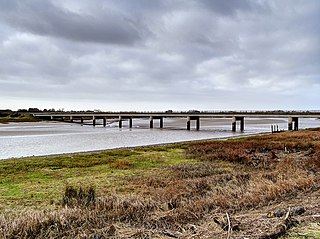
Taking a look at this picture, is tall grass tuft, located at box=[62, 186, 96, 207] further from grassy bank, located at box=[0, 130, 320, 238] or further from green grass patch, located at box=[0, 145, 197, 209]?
green grass patch, located at box=[0, 145, 197, 209]

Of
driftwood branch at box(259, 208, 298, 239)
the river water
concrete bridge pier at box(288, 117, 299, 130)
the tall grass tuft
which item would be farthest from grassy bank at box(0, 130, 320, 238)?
concrete bridge pier at box(288, 117, 299, 130)

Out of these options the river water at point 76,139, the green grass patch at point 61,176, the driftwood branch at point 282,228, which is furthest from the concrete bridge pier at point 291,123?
the driftwood branch at point 282,228

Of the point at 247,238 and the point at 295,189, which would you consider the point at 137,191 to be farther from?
the point at 247,238

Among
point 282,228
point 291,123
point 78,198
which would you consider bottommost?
point 78,198

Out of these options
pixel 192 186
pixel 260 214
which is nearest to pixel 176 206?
pixel 260 214

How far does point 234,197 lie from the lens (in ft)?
32.5

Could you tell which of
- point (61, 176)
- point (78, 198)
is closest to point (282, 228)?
point (78, 198)

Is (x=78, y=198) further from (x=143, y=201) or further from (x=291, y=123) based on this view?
(x=291, y=123)

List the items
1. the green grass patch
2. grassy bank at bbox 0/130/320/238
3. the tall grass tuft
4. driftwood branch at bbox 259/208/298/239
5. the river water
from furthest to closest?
the river water → the green grass patch → the tall grass tuft → grassy bank at bbox 0/130/320/238 → driftwood branch at bbox 259/208/298/239

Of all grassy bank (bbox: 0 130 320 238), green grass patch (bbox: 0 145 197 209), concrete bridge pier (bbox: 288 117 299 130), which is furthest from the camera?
concrete bridge pier (bbox: 288 117 299 130)

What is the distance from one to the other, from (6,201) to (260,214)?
861 centimetres

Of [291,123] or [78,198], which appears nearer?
[78,198]

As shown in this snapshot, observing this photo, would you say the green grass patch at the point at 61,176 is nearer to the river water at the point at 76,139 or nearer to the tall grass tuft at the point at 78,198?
the tall grass tuft at the point at 78,198

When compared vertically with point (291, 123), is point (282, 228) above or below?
below
